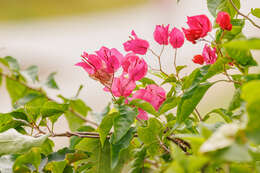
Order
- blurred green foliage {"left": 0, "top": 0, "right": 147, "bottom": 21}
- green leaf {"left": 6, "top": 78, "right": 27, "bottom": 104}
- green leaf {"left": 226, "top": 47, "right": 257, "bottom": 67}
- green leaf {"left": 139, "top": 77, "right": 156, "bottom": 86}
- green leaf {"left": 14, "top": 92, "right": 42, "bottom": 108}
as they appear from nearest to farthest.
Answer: green leaf {"left": 226, "top": 47, "right": 257, "bottom": 67}, green leaf {"left": 139, "top": 77, "right": 156, "bottom": 86}, green leaf {"left": 14, "top": 92, "right": 42, "bottom": 108}, green leaf {"left": 6, "top": 78, "right": 27, "bottom": 104}, blurred green foliage {"left": 0, "top": 0, "right": 147, "bottom": 21}

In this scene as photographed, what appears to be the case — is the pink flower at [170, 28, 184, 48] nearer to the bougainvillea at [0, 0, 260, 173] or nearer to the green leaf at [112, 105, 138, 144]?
the bougainvillea at [0, 0, 260, 173]

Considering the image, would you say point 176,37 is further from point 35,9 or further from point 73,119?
point 35,9

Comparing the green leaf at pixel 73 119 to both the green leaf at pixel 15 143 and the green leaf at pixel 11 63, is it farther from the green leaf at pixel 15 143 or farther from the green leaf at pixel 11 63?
the green leaf at pixel 15 143

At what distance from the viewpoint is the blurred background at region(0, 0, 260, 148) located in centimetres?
382

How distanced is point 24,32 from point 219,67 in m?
5.39

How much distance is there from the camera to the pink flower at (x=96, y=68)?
1.97ft

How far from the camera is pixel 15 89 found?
1.12 meters

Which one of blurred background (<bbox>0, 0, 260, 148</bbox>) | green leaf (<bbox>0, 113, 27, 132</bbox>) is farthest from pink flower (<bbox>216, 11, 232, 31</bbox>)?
blurred background (<bbox>0, 0, 260, 148</bbox>)

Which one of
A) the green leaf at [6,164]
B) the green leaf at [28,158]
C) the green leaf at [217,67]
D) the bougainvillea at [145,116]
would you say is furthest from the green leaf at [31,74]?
the green leaf at [217,67]

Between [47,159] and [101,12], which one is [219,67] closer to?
[47,159]

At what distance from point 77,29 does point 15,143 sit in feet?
17.3

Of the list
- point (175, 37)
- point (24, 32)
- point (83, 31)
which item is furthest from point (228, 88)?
point (24, 32)

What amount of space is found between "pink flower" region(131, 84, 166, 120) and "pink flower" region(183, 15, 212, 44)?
0.14 m

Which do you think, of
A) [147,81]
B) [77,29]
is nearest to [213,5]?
[147,81]
